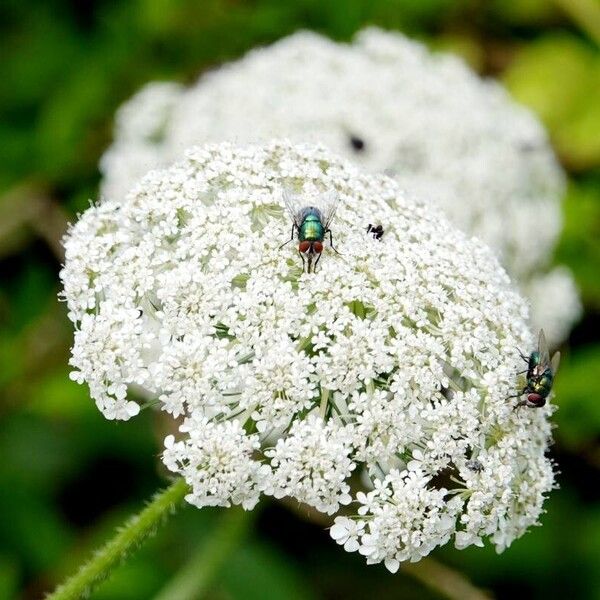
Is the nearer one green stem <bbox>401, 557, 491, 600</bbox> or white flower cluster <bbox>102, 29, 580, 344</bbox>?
green stem <bbox>401, 557, 491, 600</bbox>

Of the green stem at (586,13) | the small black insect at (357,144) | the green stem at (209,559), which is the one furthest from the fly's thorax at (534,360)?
the green stem at (586,13)

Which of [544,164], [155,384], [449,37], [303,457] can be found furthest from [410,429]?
[449,37]

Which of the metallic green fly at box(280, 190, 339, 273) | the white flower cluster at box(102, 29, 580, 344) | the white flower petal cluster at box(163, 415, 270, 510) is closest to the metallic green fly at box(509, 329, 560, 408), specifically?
the metallic green fly at box(280, 190, 339, 273)

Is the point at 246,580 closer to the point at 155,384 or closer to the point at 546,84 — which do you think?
the point at 155,384

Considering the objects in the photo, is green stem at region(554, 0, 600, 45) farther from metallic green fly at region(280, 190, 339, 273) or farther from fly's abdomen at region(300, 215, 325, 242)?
fly's abdomen at region(300, 215, 325, 242)

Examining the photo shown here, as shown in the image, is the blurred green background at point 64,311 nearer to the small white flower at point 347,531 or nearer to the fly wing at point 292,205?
the small white flower at point 347,531

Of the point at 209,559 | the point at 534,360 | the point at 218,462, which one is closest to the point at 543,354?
the point at 534,360
